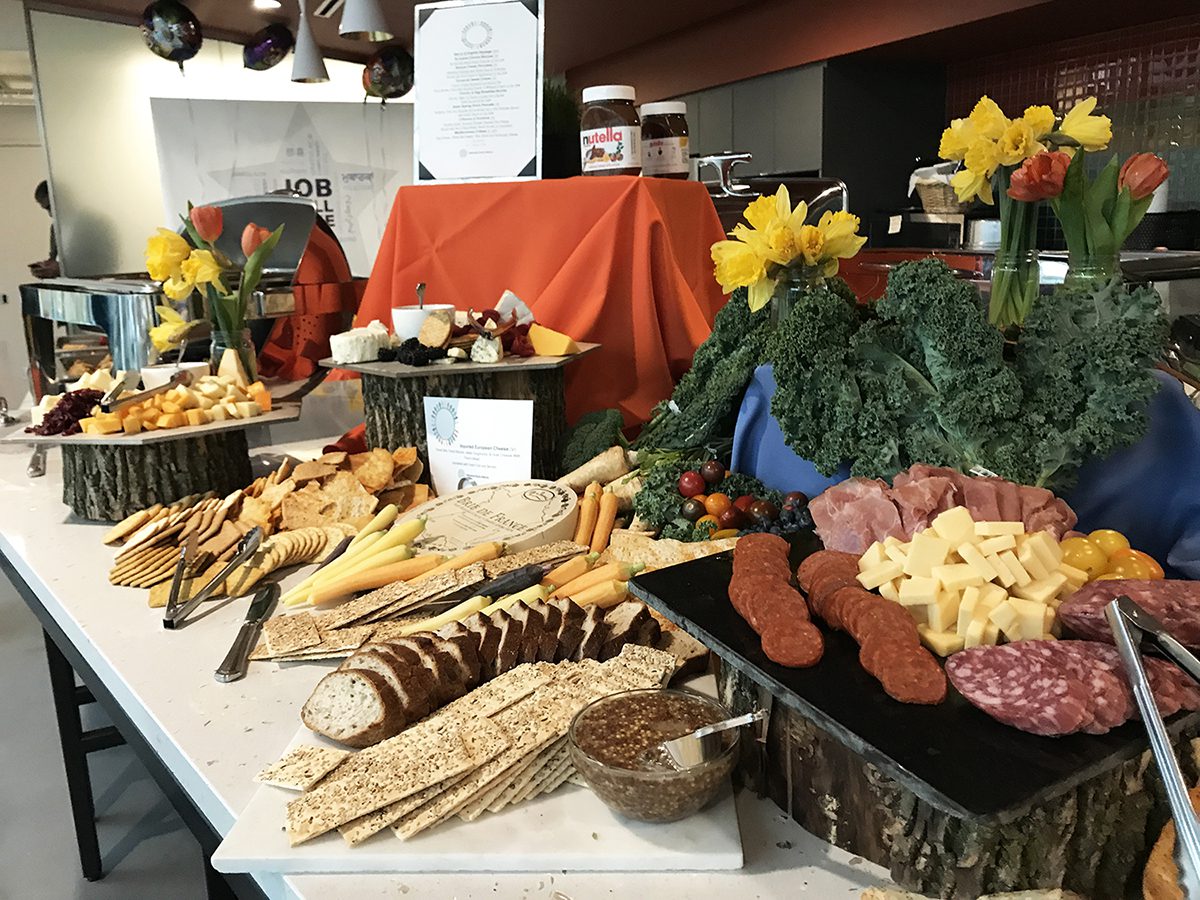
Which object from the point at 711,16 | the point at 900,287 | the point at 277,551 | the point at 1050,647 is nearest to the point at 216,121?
the point at 711,16

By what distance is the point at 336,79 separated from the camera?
357 inches

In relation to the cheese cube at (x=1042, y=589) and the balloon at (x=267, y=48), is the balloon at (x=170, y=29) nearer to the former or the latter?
the balloon at (x=267, y=48)

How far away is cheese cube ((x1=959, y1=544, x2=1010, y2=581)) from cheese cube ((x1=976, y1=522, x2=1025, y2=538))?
3 cm

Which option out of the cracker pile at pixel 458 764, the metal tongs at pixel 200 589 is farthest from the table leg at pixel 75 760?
the cracker pile at pixel 458 764

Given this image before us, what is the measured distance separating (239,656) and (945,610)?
0.98 meters

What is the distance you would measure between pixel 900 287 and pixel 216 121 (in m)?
7.50

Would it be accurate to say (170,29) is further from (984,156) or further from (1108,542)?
(1108,542)

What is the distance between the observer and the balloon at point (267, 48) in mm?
7238

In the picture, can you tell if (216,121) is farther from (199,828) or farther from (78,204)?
(199,828)

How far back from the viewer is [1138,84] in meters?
5.89

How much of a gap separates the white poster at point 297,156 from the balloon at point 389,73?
822 millimetres

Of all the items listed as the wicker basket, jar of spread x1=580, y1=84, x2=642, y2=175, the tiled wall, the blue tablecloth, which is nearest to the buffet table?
the blue tablecloth

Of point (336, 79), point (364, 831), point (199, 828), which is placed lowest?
point (199, 828)

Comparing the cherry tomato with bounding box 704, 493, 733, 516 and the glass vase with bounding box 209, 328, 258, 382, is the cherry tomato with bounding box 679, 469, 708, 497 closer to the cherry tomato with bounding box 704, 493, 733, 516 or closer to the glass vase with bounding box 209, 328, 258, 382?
the cherry tomato with bounding box 704, 493, 733, 516
